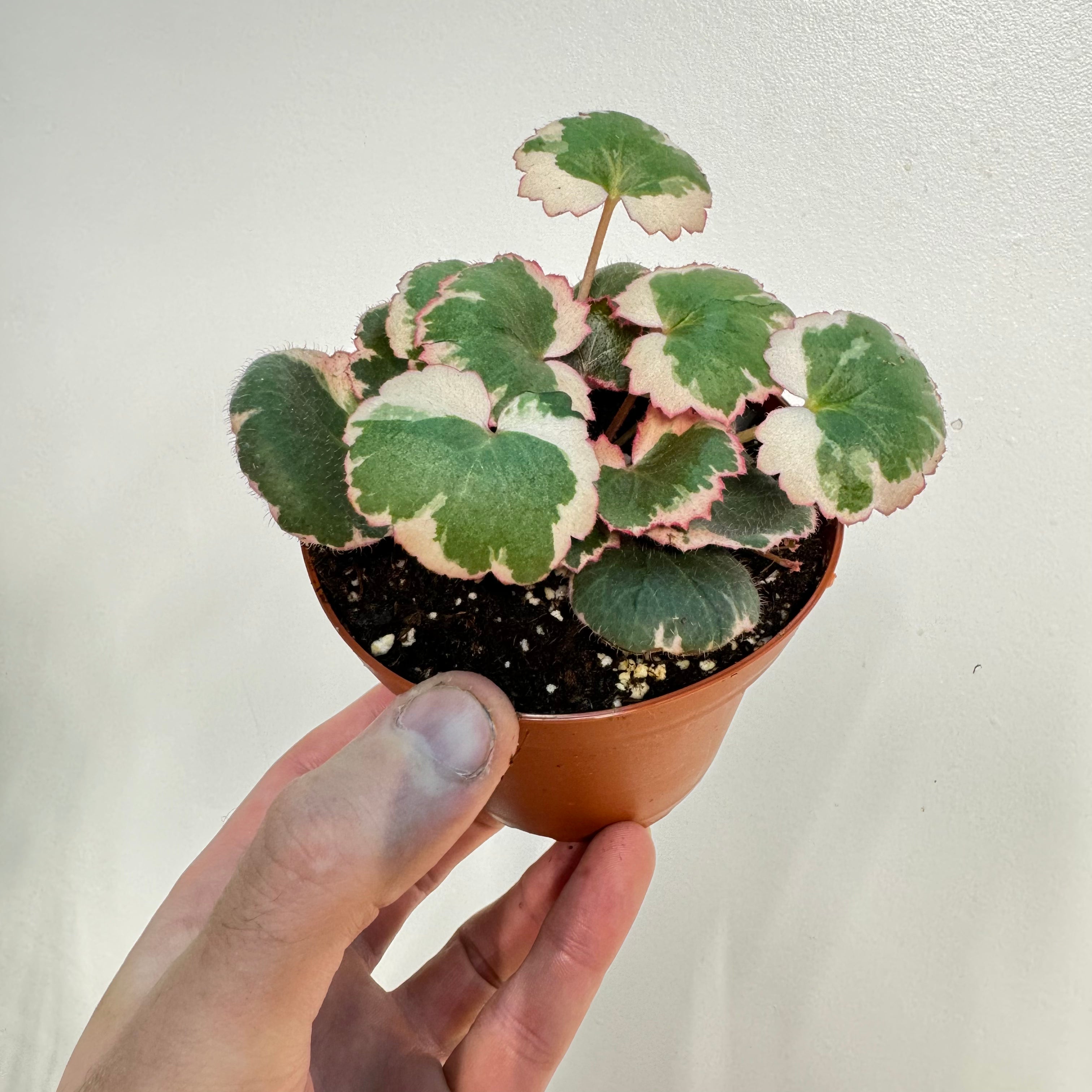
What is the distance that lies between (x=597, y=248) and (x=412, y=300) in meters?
0.14

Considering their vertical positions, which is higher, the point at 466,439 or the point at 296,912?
the point at 466,439

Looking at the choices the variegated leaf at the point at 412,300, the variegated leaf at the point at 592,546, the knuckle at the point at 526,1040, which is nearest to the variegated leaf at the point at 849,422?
the variegated leaf at the point at 592,546

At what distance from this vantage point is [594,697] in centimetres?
63

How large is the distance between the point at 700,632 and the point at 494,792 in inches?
10.1

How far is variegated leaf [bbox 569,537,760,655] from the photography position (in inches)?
23.0

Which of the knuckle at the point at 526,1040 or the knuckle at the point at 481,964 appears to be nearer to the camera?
the knuckle at the point at 526,1040

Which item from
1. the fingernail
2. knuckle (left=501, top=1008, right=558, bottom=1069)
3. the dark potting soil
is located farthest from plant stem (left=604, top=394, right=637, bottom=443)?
knuckle (left=501, top=1008, right=558, bottom=1069)

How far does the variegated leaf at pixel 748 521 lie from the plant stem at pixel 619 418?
0.08 m

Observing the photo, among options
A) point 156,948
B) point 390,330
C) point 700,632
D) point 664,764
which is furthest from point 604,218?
point 156,948

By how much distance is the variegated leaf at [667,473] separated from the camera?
56cm

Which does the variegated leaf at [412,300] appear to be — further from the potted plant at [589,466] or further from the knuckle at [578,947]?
the knuckle at [578,947]

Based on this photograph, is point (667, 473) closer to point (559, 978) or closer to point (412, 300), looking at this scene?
point (412, 300)

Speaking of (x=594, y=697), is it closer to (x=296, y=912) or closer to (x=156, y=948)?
(x=296, y=912)

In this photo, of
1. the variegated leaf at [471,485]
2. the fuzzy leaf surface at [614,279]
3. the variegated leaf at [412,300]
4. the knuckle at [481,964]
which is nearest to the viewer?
the variegated leaf at [471,485]
